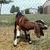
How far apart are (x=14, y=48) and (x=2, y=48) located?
0.22 meters

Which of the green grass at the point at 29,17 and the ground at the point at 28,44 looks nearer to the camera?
the ground at the point at 28,44

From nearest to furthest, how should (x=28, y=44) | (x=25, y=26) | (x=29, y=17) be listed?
(x=25, y=26), (x=28, y=44), (x=29, y=17)

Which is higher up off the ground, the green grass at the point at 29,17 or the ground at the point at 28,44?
the green grass at the point at 29,17

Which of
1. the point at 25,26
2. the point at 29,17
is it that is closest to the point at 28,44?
the point at 25,26

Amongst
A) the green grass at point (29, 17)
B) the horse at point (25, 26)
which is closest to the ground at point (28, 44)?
the horse at point (25, 26)

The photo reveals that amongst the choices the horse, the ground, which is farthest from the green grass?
the horse

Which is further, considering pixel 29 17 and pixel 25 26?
pixel 29 17

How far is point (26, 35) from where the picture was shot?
4.92m

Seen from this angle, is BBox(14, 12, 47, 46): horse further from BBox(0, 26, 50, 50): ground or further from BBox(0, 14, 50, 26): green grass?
BBox(0, 14, 50, 26): green grass

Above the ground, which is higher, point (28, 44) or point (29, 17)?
point (29, 17)

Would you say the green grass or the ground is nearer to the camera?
Answer: the ground

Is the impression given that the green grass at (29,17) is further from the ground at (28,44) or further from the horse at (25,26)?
the horse at (25,26)

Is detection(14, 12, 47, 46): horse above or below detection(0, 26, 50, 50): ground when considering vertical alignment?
above

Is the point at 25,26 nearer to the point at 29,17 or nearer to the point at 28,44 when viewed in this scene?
the point at 28,44
